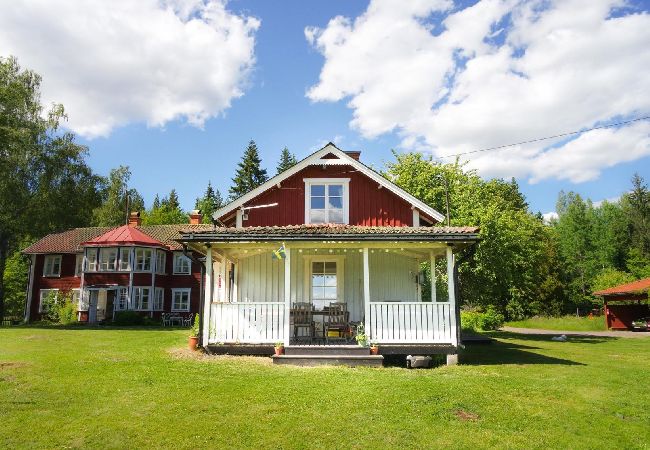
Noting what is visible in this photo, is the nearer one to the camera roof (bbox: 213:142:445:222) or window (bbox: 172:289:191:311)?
roof (bbox: 213:142:445:222)

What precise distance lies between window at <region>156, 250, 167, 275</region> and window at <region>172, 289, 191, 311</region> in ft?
5.69

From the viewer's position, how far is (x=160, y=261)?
3372cm

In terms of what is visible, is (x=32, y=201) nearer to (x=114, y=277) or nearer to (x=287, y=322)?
(x=114, y=277)

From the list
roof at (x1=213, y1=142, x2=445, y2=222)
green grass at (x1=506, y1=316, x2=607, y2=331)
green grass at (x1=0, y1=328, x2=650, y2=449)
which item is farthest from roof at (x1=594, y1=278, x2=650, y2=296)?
roof at (x1=213, y1=142, x2=445, y2=222)

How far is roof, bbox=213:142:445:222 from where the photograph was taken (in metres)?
16.4

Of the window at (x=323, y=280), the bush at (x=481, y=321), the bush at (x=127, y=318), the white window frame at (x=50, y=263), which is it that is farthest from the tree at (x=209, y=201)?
the window at (x=323, y=280)

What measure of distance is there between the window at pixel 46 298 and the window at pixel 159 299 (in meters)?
7.13

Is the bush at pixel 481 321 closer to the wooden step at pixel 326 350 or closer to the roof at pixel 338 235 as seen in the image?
the roof at pixel 338 235

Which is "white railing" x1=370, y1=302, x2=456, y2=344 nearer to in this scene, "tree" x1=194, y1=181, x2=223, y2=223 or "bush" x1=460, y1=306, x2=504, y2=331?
"bush" x1=460, y1=306, x2=504, y2=331

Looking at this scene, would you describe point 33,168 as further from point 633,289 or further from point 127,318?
point 633,289

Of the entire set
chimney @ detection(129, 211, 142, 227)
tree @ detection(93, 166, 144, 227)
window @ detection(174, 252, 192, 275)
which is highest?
tree @ detection(93, 166, 144, 227)

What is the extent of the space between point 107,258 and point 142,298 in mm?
3644

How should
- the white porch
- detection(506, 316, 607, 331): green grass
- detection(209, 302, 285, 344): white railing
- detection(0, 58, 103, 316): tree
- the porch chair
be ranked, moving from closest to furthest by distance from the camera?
the white porch < detection(209, 302, 285, 344): white railing < the porch chair < detection(0, 58, 103, 316): tree < detection(506, 316, 607, 331): green grass

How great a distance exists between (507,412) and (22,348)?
14.0 m
